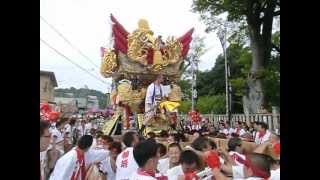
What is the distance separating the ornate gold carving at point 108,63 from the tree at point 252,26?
530mm

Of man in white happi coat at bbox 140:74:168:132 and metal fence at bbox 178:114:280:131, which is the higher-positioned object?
man in white happi coat at bbox 140:74:168:132

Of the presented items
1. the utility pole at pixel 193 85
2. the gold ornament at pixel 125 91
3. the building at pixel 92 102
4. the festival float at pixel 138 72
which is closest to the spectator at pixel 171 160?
the festival float at pixel 138 72

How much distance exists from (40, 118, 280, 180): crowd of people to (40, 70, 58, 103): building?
0.13m

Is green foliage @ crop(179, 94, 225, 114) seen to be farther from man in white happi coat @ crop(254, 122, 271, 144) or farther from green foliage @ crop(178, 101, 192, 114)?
man in white happi coat @ crop(254, 122, 271, 144)

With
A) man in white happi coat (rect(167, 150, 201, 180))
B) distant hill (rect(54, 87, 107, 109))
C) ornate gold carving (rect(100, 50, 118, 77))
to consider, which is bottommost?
man in white happi coat (rect(167, 150, 201, 180))

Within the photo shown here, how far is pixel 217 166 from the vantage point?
9.37 feet

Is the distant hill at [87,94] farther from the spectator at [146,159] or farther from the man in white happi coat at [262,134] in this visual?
the man in white happi coat at [262,134]

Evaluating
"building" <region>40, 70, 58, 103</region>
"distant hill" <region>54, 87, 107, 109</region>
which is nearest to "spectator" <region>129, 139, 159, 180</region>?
"distant hill" <region>54, 87, 107, 109</region>

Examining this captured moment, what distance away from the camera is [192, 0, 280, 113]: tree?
9.37 feet

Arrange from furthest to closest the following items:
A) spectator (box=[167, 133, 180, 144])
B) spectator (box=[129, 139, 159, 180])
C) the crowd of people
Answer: spectator (box=[167, 133, 180, 144])
the crowd of people
spectator (box=[129, 139, 159, 180])

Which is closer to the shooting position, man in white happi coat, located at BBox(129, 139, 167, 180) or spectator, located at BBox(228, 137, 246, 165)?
man in white happi coat, located at BBox(129, 139, 167, 180)

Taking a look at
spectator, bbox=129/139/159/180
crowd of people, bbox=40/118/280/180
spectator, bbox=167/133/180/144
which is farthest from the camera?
spectator, bbox=167/133/180/144

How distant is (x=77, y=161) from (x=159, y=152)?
457 millimetres
